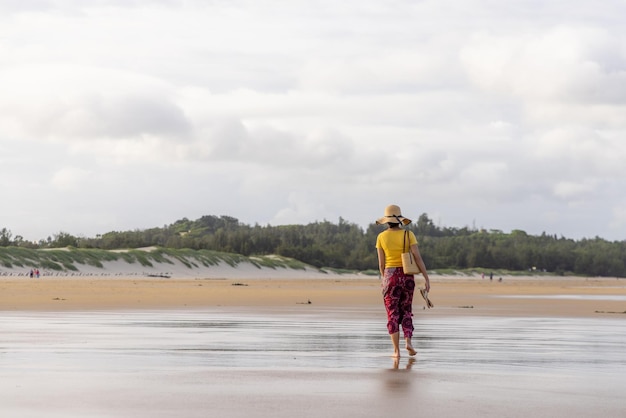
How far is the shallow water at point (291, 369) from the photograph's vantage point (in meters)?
8.55

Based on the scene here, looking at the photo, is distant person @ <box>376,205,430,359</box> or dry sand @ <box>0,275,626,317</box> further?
dry sand @ <box>0,275,626,317</box>

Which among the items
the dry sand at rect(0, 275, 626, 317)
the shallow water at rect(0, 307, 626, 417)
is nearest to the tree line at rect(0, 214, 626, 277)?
the dry sand at rect(0, 275, 626, 317)

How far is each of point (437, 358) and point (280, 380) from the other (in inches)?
128

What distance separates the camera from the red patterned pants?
13.2m

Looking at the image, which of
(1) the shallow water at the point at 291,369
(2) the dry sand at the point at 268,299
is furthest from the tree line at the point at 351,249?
(1) the shallow water at the point at 291,369

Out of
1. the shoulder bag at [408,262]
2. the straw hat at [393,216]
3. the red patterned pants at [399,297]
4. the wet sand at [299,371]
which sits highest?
the straw hat at [393,216]

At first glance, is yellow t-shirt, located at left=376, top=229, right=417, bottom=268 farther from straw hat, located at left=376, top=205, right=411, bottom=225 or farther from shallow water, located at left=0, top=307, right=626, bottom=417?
shallow water, located at left=0, top=307, right=626, bottom=417

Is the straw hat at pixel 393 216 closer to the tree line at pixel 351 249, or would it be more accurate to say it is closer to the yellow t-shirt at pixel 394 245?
the yellow t-shirt at pixel 394 245

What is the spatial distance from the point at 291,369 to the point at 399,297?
2.46 m

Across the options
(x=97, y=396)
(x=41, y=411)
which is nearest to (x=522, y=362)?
(x=97, y=396)

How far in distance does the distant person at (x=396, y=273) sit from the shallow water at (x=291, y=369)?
1.73 feet

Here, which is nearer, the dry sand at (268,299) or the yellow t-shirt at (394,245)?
the yellow t-shirt at (394,245)

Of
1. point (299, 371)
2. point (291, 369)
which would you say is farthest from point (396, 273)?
point (299, 371)

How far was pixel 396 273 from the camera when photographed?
13.4m
